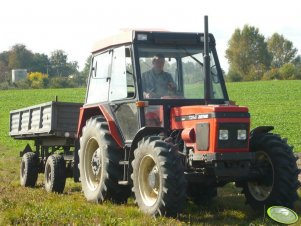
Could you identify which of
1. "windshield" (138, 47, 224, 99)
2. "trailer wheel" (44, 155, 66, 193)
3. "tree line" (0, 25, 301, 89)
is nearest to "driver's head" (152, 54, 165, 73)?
"windshield" (138, 47, 224, 99)

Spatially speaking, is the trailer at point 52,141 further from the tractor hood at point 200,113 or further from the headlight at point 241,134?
the headlight at point 241,134

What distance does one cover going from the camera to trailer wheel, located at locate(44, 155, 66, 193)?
32.0 feet

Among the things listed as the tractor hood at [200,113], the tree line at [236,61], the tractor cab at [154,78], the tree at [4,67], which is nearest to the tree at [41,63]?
the tree line at [236,61]

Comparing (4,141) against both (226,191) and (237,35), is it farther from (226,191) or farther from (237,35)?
(237,35)

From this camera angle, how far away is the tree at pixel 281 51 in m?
116

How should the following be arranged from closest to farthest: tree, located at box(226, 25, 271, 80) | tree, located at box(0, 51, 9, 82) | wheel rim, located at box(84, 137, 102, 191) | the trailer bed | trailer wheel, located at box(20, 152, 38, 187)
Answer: wheel rim, located at box(84, 137, 102, 191) < the trailer bed < trailer wheel, located at box(20, 152, 38, 187) < tree, located at box(226, 25, 271, 80) < tree, located at box(0, 51, 9, 82)

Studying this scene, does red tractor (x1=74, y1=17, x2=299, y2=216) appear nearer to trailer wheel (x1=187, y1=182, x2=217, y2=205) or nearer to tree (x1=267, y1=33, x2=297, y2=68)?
Result: trailer wheel (x1=187, y1=182, x2=217, y2=205)

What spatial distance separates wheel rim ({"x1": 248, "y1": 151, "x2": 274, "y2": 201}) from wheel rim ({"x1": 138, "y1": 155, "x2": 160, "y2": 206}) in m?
1.48

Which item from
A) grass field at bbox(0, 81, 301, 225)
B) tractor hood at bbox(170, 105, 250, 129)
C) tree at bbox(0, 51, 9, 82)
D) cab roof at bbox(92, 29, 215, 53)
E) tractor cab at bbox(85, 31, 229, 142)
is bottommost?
grass field at bbox(0, 81, 301, 225)

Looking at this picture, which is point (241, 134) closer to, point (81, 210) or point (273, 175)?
point (273, 175)

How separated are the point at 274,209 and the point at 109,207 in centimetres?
214

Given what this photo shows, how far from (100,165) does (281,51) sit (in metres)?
113

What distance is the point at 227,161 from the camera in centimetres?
683

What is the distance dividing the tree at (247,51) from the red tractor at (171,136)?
9132 centimetres
